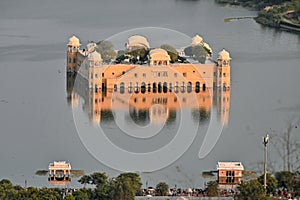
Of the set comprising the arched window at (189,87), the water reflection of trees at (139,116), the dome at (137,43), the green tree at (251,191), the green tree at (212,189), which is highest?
the dome at (137,43)

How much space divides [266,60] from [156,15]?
23.2 ft

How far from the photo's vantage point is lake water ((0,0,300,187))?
14172mm

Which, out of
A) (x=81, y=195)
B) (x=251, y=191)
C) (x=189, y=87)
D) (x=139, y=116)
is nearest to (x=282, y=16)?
(x=189, y=87)

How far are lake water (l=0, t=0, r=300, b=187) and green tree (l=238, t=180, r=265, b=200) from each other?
1.58 meters

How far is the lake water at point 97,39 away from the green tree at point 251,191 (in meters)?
1.58

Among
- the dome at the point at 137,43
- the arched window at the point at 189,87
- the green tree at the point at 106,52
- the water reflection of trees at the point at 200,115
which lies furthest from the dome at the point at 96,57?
the water reflection of trees at the point at 200,115

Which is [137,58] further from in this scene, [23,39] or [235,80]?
[23,39]

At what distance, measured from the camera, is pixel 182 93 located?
1822 cm

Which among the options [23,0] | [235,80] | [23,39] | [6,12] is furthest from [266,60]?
[23,0]

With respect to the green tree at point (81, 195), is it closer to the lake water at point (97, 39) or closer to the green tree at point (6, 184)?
the green tree at point (6, 184)

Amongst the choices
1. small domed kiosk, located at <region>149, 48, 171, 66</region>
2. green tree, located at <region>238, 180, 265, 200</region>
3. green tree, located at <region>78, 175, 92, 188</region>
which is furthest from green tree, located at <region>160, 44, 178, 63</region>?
green tree, located at <region>238, 180, 265, 200</region>

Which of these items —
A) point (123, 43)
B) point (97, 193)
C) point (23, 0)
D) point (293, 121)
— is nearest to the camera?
point (97, 193)

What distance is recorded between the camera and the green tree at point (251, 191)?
11344 millimetres

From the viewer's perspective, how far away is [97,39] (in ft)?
74.6
